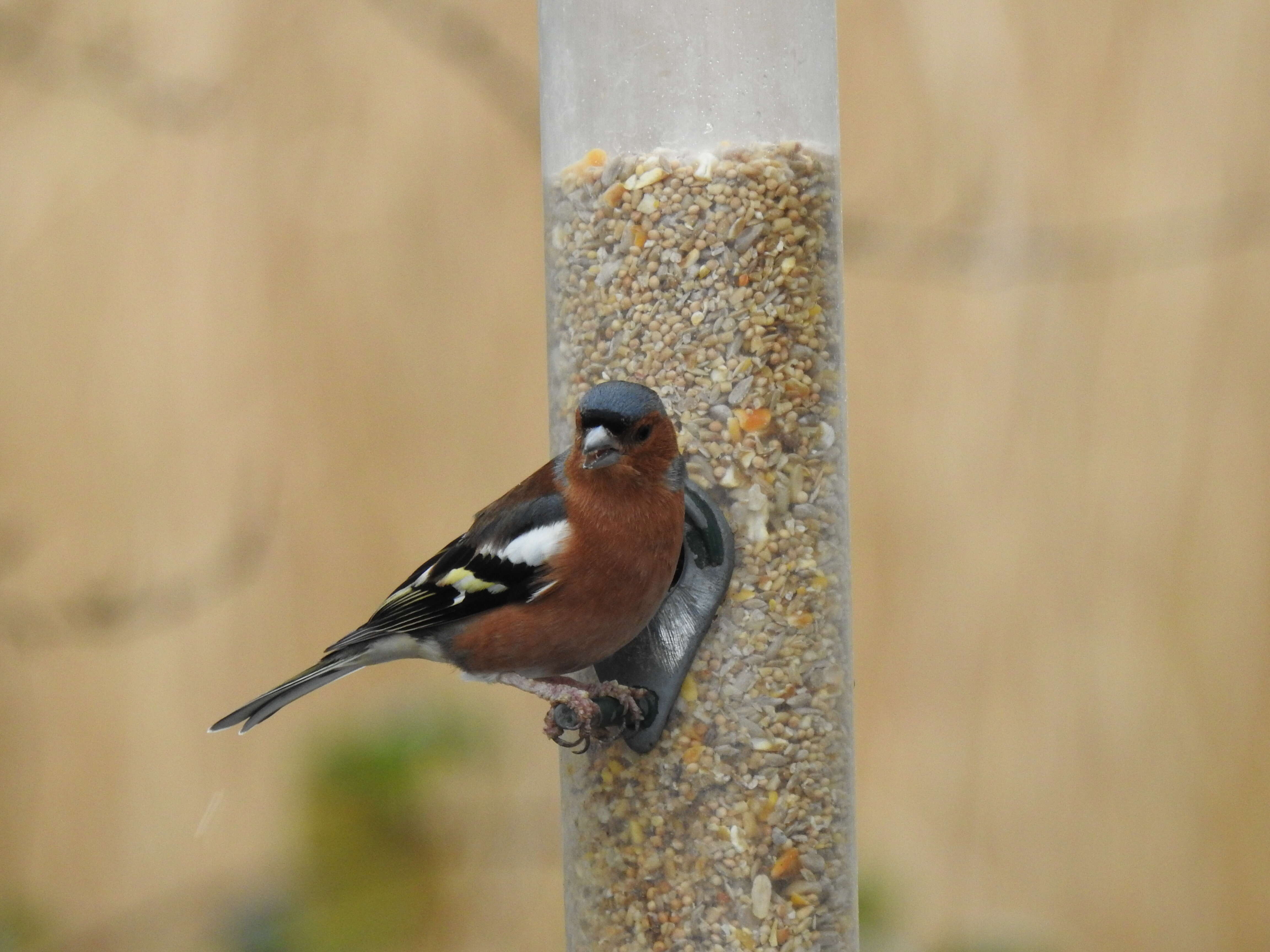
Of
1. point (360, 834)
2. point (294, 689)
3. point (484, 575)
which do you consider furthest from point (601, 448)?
point (360, 834)

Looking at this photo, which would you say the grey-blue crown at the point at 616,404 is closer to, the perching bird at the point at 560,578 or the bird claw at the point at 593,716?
the perching bird at the point at 560,578

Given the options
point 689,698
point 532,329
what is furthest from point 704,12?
point 532,329

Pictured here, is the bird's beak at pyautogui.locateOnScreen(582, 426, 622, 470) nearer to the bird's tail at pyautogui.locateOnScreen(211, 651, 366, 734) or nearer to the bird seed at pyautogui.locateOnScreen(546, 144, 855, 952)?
the bird seed at pyautogui.locateOnScreen(546, 144, 855, 952)

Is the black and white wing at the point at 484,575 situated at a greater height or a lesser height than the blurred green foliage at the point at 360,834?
greater

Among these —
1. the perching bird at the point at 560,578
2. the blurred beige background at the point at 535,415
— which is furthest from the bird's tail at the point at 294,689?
the blurred beige background at the point at 535,415

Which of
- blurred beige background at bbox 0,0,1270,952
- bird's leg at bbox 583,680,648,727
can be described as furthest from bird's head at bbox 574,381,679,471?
blurred beige background at bbox 0,0,1270,952

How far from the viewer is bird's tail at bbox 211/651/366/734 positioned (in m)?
2.89

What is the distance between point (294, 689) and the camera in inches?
116

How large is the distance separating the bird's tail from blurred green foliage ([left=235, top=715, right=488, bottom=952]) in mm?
542

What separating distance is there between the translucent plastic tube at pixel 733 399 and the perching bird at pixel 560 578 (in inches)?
6.0

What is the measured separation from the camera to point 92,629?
4.03 meters

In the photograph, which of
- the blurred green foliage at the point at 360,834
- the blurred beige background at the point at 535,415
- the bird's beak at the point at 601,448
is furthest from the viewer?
the blurred beige background at the point at 535,415

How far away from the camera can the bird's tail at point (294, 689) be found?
289cm

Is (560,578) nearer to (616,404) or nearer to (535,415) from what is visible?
(616,404)
